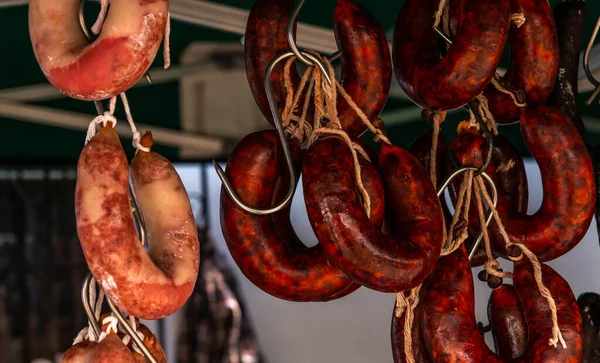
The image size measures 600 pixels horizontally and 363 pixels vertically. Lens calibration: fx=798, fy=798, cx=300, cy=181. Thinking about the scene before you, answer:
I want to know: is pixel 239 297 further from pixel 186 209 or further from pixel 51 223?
pixel 186 209

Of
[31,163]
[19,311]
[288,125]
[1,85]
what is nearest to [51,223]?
[19,311]

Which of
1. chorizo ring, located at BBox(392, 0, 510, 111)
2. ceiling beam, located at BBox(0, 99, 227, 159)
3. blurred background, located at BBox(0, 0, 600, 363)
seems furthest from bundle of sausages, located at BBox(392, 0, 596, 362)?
ceiling beam, located at BBox(0, 99, 227, 159)

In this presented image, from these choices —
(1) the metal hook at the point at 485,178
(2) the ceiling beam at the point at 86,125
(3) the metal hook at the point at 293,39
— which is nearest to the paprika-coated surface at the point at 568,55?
A: (1) the metal hook at the point at 485,178

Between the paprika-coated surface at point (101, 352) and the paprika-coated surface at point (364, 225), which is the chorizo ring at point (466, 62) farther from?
the paprika-coated surface at point (101, 352)

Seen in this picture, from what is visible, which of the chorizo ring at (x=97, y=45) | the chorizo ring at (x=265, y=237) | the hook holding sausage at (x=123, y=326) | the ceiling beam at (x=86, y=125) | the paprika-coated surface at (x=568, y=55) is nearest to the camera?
the chorizo ring at (x=97, y=45)

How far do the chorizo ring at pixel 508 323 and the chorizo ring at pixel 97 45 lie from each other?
72 centimetres

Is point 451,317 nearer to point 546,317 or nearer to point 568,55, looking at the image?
point 546,317

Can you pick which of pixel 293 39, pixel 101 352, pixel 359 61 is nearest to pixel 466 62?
pixel 359 61

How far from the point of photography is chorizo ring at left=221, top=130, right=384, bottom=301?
1.10 metres

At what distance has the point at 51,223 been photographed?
3.81 meters

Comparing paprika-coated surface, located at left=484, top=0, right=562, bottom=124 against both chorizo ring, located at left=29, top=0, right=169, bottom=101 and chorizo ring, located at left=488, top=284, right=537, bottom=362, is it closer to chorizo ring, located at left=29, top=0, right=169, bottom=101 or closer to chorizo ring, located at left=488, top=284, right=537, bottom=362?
chorizo ring, located at left=488, top=284, right=537, bottom=362

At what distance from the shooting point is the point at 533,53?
131 cm

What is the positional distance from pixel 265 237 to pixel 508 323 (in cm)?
45

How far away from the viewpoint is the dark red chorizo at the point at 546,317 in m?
1.21
